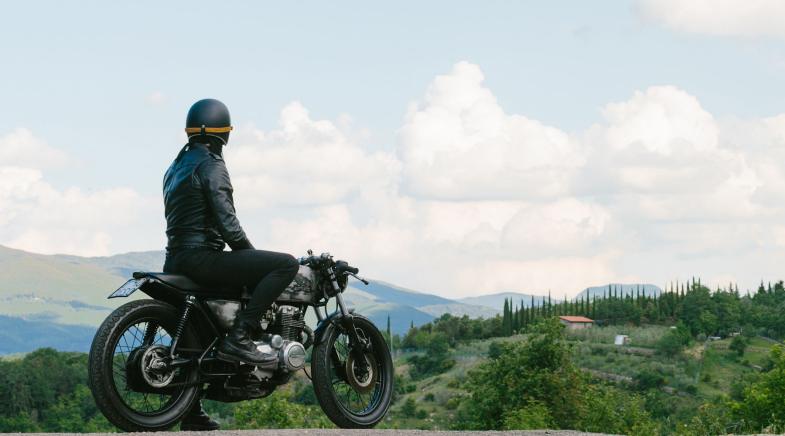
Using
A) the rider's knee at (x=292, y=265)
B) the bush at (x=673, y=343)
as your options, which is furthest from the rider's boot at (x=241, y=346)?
the bush at (x=673, y=343)

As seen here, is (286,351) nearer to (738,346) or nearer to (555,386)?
(555,386)

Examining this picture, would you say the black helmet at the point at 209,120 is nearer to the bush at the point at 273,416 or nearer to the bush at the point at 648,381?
the bush at the point at 273,416

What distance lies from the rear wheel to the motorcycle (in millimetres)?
10

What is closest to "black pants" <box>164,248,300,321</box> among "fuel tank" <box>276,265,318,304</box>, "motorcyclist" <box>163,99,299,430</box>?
"motorcyclist" <box>163,99,299,430</box>

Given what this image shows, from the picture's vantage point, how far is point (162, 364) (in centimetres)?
1084

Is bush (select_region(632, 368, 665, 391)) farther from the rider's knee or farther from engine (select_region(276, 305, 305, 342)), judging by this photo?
the rider's knee

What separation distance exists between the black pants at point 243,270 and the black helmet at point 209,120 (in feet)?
4.35

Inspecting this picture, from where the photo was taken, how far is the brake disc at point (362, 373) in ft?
41.0

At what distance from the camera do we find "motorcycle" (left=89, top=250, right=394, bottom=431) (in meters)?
10.7

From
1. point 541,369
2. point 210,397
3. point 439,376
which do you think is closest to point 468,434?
point 210,397

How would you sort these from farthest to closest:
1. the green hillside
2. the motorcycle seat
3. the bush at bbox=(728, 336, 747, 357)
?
Answer: the bush at bbox=(728, 336, 747, 357), the green hillside, the motorcycle seat

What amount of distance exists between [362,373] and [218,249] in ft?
8.03

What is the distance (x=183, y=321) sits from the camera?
1104cm

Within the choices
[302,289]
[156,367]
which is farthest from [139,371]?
[302,289]
